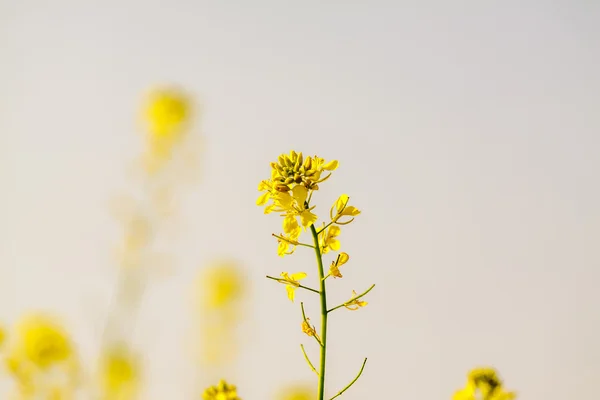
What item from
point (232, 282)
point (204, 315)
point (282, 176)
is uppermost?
point (232, 282)

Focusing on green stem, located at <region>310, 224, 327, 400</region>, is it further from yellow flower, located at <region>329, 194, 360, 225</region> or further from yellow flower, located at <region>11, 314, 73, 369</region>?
yellow flower, located at <region>11, 314, 73, 369</region>

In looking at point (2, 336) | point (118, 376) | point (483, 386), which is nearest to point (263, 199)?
point (483, 386)

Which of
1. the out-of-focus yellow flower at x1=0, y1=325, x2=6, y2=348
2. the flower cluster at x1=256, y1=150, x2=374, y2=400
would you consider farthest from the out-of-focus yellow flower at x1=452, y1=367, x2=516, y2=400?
the out-of-focus yellow flower at x1=0, y1=325, x2=6, y2=348

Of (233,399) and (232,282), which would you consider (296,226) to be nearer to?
(233,399)

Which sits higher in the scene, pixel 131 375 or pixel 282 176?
pixel 131 375

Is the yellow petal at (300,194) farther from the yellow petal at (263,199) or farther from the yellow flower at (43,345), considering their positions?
the yellow flower at (43,345)

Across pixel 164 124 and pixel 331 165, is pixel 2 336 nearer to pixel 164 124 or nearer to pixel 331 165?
pixel 331 165

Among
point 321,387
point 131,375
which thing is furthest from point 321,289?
point 131,375
